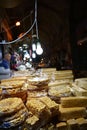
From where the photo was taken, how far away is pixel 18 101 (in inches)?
129

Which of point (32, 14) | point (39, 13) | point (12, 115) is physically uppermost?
point (39, 13)

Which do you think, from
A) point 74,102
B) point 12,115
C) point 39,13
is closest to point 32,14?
point 39,13

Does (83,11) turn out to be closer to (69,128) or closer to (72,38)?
(72,38)

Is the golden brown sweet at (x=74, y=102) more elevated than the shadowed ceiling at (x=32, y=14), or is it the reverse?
the shadowed ceiling at (x=32, y=14)

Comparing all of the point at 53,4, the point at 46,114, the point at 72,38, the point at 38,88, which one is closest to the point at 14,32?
the point at 72,38

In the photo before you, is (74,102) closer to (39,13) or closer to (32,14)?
(32,14)

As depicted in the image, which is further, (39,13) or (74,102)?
(39,13)

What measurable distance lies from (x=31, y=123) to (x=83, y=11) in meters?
11.3

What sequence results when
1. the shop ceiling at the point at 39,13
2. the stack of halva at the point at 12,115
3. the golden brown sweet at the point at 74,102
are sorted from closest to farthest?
the stack of halva at the point at 12,115, the golden brown sweet at the point at 74,102, the shop ceiling at the point at 39,13

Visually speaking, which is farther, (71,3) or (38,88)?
(71,3)

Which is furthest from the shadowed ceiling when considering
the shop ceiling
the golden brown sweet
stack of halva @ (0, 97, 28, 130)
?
stack of halva @ (0, 97, 28, 130)

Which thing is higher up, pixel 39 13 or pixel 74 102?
pixel 39 13

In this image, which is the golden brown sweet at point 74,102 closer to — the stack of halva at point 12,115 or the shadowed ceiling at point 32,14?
the stack of halva at point 12,115

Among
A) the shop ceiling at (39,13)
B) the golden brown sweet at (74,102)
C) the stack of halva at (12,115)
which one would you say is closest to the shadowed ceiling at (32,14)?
the shop ceiling at (39,13)
